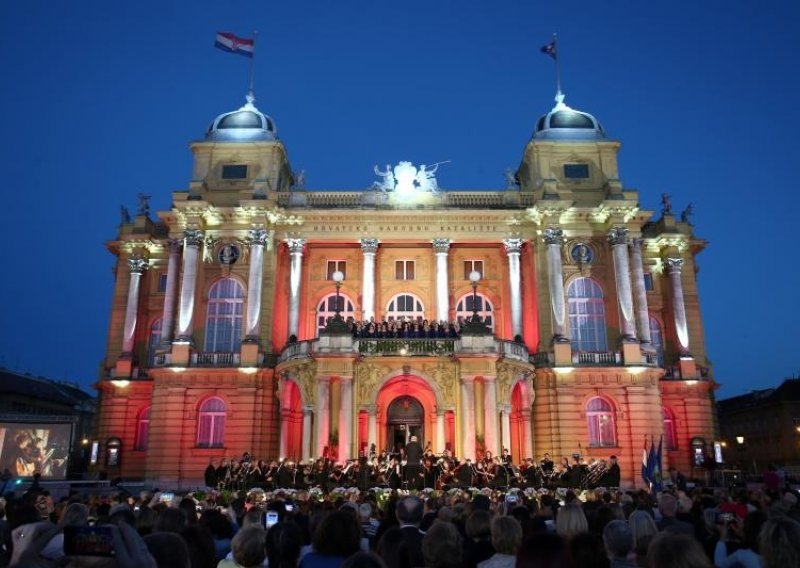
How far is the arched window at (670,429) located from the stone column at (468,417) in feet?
48.9

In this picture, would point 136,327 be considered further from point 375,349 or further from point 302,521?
point 302,521

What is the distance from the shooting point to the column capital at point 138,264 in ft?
140

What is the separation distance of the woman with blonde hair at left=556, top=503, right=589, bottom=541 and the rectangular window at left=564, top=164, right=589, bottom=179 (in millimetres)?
37872

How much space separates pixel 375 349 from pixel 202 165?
59.5 ft

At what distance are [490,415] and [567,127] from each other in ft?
70.2

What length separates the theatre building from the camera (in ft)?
116

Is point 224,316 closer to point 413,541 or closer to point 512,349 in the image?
point 512,349

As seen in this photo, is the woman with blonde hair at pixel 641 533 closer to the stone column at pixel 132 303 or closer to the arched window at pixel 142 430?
the arched window at pixel 142 430

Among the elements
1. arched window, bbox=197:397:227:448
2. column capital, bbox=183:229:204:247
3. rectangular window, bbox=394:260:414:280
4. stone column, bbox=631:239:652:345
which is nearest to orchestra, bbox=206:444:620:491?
arched window, bbox=197:397:227:448

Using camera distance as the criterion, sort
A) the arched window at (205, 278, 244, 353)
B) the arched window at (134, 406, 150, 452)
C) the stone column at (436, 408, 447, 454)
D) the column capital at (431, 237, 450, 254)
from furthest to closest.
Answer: the column capital at (431, 237, 450, 254) < the arched window at (134, 406, 150, 452) < the arched window at (205, 278, 244, 353) < the stone column at (436, 408, 447, 454)

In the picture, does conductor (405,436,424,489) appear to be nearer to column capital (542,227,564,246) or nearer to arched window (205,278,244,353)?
arched window (205,278,244,353)

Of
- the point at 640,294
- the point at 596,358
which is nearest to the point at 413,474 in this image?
the point at 596,358

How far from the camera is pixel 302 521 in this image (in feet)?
33.4

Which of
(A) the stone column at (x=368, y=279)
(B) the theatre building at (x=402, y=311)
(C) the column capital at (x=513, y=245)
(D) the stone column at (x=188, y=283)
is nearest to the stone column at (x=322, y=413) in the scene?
(B) the theatre building at (x=402, y=311)
